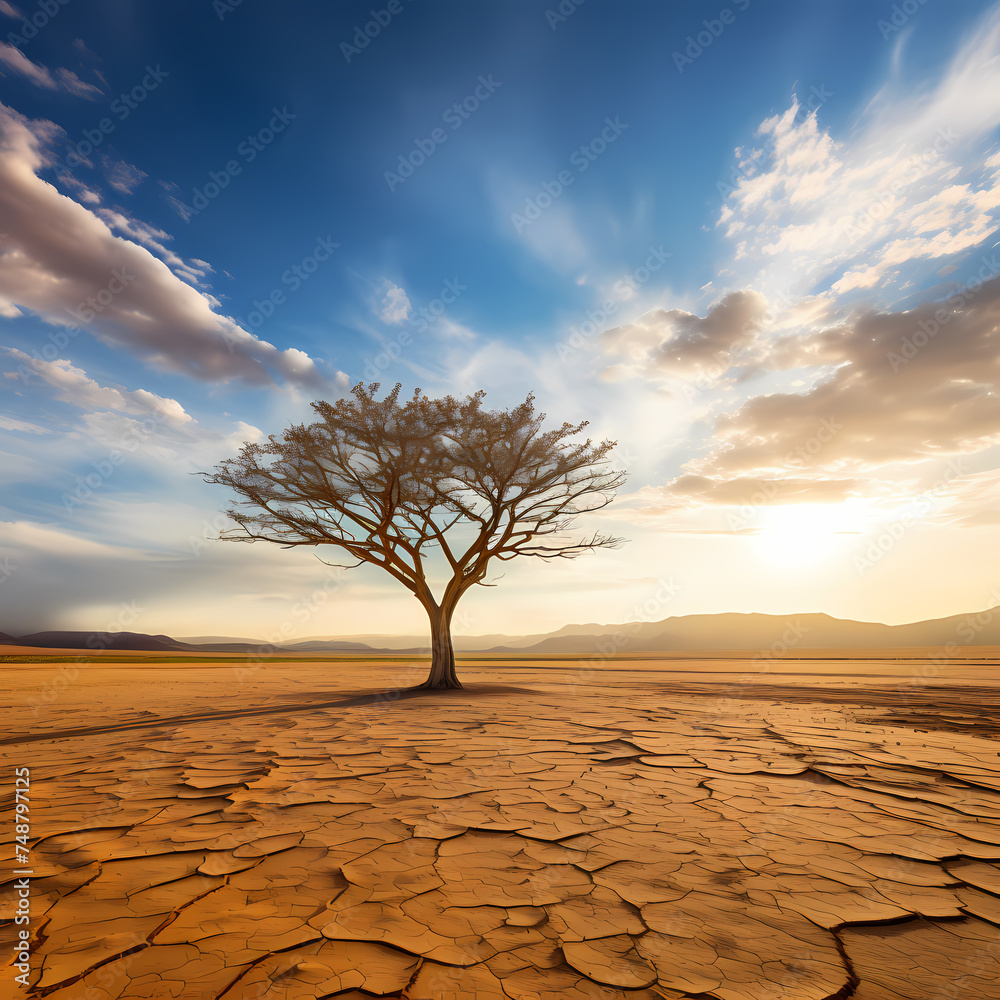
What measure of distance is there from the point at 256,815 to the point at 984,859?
416cm

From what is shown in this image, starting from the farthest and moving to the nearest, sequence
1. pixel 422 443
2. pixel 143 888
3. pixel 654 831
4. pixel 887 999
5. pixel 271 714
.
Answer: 1. pixel 422 443
2. pixel 271 714
3. pixel 654 831
4. pixel 143 888
5. pixel 887 999

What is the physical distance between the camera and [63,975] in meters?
1.63

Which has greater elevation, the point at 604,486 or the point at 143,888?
the point at 604,486

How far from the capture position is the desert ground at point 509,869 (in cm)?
170

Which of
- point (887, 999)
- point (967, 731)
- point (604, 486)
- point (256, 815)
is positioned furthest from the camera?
point (604, 486)

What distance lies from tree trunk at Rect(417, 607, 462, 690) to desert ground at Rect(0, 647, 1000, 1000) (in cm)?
651

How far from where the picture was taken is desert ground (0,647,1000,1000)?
170 centimetres

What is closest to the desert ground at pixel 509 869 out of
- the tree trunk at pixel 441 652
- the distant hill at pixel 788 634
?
the tree trunk at pixel 441 652

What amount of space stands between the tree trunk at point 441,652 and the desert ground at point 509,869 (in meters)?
6.51

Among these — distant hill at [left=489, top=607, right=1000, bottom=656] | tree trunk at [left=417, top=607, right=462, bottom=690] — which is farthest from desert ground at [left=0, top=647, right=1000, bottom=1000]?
distant hill at [left=489, top=607, right=1000, bottom=656]

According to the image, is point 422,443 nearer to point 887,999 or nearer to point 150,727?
point 150,727

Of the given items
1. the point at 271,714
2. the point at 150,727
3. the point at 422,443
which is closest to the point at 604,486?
the point at 422,443

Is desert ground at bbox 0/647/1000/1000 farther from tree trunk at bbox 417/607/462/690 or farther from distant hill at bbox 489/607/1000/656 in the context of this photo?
distant hill at bbox 489/607/1000/656

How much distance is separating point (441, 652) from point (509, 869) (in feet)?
32.5
